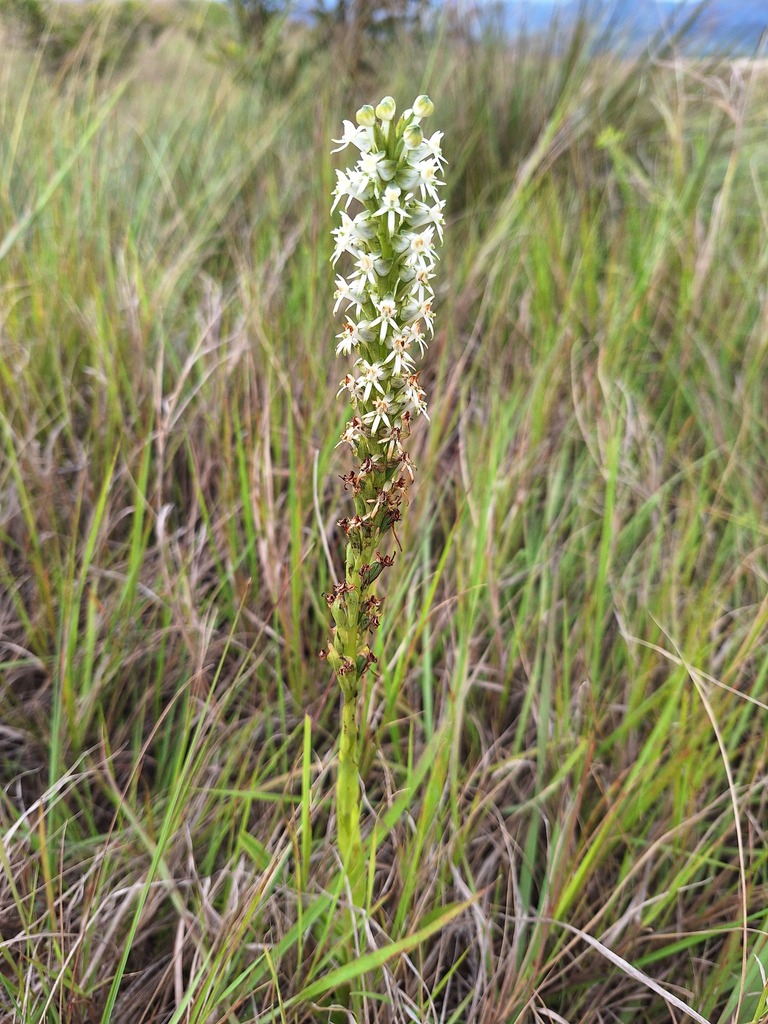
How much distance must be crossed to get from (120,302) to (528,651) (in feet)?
6.63

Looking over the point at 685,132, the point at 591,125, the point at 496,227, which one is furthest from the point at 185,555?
the point at 685,132

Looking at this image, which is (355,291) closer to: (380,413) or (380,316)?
(380,316)

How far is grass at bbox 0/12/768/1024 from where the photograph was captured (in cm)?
148

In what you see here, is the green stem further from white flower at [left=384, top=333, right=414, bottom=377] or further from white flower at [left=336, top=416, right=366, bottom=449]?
white flower at [left=384, top=333, right=414, bottom=377]

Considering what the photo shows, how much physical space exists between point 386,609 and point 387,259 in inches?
41.1

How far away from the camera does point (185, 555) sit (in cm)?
223

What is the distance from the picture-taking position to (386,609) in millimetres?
1883

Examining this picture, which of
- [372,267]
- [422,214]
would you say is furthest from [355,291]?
[422,214]

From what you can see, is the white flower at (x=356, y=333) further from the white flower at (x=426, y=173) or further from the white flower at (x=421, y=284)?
the white flower at (x=426, y=173)

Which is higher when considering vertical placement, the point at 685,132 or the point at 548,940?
the point at 685,132

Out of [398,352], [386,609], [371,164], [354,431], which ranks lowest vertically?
[386,609]

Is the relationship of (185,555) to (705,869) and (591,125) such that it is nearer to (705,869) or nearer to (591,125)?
(705,869)

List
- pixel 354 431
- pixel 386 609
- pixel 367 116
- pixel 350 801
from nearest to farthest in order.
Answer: pixel 367 116 < pixel 354 431 < pixel 350 801 < pixel 386 609

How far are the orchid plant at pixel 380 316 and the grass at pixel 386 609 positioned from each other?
Result: 0.27m
